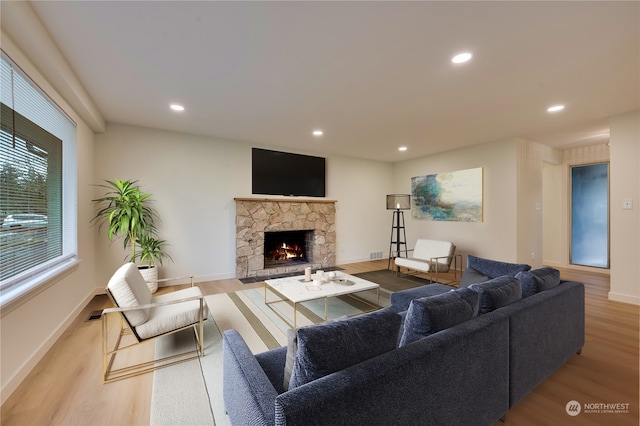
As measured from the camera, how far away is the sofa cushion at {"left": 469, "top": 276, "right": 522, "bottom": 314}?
5.62 feet

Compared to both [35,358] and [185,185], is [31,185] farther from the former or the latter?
[185,185]

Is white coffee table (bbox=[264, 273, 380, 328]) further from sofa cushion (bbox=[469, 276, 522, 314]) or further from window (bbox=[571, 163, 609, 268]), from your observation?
window (bbox=[571, 163, 609, 268])

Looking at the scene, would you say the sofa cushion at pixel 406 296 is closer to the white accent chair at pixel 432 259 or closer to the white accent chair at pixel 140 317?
the white accent chair at pixel 432 259

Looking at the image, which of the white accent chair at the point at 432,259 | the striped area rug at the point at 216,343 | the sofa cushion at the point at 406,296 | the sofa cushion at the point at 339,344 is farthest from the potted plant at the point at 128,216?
the white accent chair at the point at 432,259

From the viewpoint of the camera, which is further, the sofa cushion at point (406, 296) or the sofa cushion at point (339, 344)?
the sofa cushion at point (406, 296)

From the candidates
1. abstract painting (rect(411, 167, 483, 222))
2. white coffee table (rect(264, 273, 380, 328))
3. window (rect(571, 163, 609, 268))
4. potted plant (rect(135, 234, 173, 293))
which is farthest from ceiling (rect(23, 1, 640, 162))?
white coffee table (rect(264, 273, 380, 328))

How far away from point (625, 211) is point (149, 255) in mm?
7010

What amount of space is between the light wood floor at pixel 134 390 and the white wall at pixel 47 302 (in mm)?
114

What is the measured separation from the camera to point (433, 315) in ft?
4.55

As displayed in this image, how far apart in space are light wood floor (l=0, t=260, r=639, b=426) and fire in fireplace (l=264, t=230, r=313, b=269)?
3239 millimetres

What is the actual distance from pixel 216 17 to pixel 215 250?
385 centimetres

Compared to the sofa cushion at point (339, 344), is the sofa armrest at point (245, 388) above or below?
below

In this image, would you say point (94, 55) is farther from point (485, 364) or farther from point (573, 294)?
point (573, 294)

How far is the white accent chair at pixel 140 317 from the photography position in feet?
6.65
